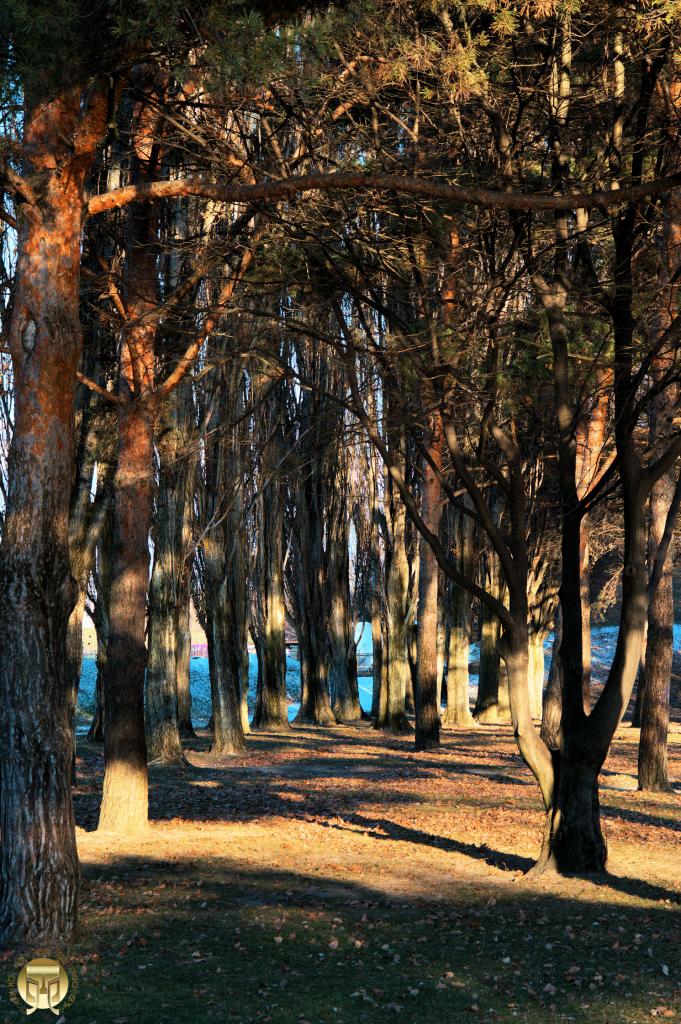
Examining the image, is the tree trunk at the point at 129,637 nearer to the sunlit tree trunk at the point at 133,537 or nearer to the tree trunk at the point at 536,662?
the sunlit tree trunk at the point at 133,537

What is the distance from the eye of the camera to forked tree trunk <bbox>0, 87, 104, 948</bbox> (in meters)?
6.99

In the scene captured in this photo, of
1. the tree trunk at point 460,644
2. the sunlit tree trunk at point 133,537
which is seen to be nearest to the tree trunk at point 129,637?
A: the sunlit tree trunk at point 133,537

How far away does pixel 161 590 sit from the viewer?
63.1 feet

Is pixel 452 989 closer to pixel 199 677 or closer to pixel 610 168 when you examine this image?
pixel 610 168

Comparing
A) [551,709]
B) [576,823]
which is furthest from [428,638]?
[576,823]

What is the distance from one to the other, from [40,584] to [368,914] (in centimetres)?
355

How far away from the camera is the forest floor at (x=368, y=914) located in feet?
20.3

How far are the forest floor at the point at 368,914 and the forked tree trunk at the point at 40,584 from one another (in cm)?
56

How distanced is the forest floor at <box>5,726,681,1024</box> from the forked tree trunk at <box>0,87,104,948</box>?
56cm

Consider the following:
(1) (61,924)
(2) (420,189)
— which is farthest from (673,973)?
(2) (420,189)

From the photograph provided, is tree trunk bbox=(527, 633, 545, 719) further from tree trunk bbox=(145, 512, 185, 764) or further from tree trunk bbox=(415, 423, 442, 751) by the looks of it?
tree trunk bbox=(145, 512, 185, 764)

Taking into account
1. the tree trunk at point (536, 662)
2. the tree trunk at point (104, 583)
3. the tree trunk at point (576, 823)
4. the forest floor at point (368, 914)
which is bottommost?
the forest floor at point (368, 914)

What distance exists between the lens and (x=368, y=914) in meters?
8.23

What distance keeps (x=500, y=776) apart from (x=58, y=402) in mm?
12107
